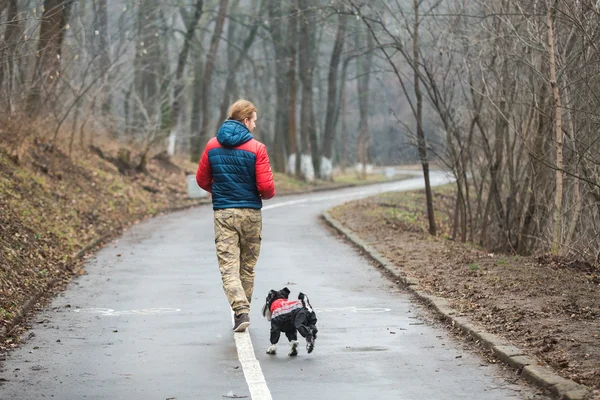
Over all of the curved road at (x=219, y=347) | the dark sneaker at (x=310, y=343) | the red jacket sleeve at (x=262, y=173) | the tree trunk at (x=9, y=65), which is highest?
the tree trunk at (x=9, y=65)

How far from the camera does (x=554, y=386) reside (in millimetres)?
6605

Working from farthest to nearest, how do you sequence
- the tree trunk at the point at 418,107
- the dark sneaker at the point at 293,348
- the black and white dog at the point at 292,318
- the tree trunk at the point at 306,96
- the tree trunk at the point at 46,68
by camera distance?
1. the tree trunk at the point at 306,96
2. the tree trunk at the point at 46,68
3. the tree trunk at the point at 418,107
4. the dark sneaker at the point at 293,348
5. the black and white dog at the point at 292,318

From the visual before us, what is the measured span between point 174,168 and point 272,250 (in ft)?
67.0

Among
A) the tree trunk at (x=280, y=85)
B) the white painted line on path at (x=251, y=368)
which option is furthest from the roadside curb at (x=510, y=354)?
the tree trunk at (x=280, y=85)

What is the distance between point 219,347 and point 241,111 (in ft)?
7.21

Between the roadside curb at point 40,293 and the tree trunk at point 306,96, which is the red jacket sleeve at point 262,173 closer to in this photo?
the roadside curb at point 40,293

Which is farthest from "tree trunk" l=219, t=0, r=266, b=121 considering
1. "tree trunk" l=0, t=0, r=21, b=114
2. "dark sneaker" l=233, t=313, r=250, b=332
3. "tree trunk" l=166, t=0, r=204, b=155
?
"dark sneaker" l=233, t=313, r=250, b=332

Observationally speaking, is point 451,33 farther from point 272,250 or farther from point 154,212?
point 154,212

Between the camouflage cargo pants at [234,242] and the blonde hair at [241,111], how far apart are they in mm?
870

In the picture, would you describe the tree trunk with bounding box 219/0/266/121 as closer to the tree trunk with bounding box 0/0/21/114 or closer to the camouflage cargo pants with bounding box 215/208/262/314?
the tree trunk with bounding box 0/0/21/114

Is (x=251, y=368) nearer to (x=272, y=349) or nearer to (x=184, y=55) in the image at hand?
(x=272, y=349)

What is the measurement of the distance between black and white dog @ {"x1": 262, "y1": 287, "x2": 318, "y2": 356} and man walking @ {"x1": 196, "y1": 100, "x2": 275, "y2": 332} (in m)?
1.02

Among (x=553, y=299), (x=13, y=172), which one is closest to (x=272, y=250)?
(x=13, y=172)

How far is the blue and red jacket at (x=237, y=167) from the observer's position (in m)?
9.08
